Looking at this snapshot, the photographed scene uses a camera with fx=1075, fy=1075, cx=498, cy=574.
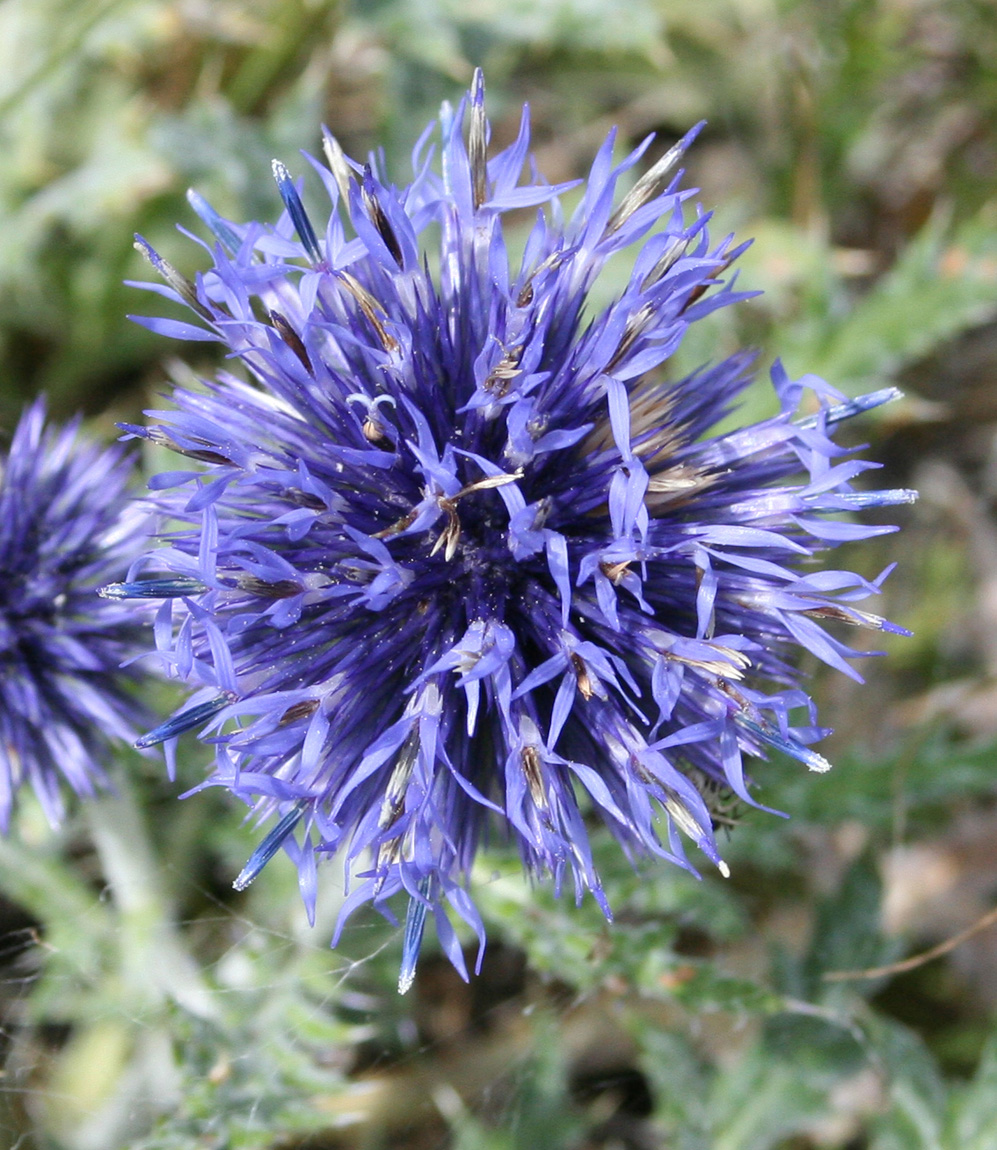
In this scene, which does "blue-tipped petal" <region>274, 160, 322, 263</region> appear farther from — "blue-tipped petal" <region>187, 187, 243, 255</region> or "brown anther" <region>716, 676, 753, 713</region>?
"brown anther" <region>716, 676, 753, 713</region>

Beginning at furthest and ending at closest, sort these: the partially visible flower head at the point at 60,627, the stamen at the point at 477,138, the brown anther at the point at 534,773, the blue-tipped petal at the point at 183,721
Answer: the partially visible flower head at the point at 60,627, the stamen at the point at 477,138, the blue-tipped petal at the point at 183,721, the brown anther at the point at 534,773

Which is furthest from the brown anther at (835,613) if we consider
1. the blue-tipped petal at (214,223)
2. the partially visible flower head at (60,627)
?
the partially visible flower head at (60,627)

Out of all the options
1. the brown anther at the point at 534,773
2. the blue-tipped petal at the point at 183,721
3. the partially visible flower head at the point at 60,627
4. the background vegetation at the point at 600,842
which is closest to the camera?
the brown anther at the point at 534,773

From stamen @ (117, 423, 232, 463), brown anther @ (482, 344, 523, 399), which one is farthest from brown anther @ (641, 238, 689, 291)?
stamen @ (117, 423, 232, 463)

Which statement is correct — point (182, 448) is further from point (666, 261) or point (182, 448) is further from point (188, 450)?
point (666, 261)

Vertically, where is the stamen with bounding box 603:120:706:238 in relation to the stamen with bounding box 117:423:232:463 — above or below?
above

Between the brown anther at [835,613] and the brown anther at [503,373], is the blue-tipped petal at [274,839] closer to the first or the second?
the brown anther at [503,373]

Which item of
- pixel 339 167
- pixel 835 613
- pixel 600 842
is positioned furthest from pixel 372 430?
pixel 600 842
